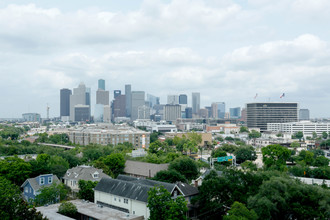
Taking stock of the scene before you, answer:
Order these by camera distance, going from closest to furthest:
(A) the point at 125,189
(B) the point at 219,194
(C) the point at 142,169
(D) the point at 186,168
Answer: (B) the point at 219,194 < (A) the point at 125,189 < (D) the point at 186,168 < (C) the point at 142,169

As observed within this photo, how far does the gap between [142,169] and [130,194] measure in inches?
726

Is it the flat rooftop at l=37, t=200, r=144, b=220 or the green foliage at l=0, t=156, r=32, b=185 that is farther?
the green foliage at l=0, t=156, r=32, b=185

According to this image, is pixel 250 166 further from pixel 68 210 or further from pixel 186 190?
pixel 68 210

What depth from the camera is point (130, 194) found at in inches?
1227

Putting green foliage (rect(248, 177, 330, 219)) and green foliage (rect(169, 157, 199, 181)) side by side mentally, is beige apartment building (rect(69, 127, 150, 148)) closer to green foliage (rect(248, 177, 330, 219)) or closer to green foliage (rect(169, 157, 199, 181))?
green foliage (rect(169, 157, 199, 181))

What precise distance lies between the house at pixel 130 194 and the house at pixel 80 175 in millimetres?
7878

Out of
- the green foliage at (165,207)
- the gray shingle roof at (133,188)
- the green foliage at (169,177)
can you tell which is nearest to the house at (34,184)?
the gray shingle roof at (133,188)

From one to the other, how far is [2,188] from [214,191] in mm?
19436

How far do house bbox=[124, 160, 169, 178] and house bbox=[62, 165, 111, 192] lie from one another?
22.4 feet

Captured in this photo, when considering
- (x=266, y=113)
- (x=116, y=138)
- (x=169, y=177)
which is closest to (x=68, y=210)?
(x=169, y=177)

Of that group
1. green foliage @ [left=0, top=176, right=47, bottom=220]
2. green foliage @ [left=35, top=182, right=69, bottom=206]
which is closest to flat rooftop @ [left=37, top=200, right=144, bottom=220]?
green foliage @ [left=35, top=182, right=69, bottom=206]

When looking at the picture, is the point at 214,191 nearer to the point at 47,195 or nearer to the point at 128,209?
the point at 128,209

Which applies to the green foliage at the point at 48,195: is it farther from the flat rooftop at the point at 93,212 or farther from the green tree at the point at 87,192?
the green tree at the point at 87,192

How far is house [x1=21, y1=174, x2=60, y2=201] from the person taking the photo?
123ft
